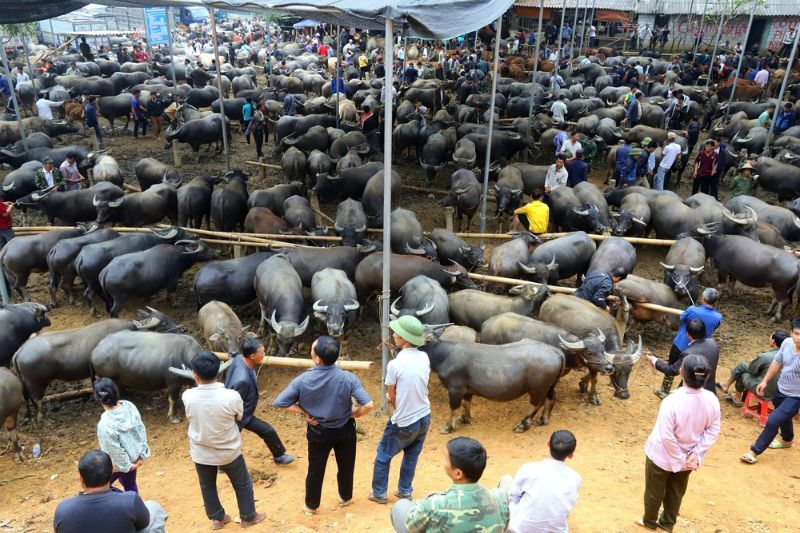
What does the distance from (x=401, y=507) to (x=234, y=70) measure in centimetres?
3023

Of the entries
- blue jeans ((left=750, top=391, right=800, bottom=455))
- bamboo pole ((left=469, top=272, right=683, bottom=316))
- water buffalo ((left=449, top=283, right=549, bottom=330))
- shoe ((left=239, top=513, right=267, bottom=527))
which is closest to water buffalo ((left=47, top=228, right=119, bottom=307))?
water buffalo ((left=449, top=283, right=549, bottom=330))

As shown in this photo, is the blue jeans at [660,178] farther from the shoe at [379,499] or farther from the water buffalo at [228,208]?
the shoe at [379,499]

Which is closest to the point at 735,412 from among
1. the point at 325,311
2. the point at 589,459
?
the point at 589,459

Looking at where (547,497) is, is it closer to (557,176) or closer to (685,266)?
(685,266)

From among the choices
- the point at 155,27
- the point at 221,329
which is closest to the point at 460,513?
the point at 221,329

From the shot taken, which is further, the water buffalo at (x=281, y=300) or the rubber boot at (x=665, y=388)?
the water buffalo at (x=281, y=300)

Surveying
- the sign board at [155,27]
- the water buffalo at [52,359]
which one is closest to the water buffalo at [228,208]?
the water buffalo at [52,359]

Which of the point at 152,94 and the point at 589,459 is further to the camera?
the point at 152,94

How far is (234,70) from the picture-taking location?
100 feet

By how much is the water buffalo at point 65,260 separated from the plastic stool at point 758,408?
36.2 ft

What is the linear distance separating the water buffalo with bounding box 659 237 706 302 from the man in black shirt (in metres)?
8.84

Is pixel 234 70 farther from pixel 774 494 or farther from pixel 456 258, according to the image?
pixel 774 494

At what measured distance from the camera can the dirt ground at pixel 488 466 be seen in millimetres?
5750

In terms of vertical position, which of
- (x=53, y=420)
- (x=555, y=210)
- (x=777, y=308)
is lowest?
(x=53, y=420)
